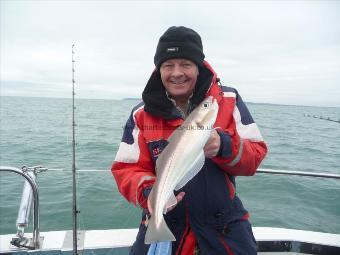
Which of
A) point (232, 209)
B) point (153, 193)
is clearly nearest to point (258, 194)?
point (232, 209)

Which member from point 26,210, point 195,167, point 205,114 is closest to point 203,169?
point 195,167

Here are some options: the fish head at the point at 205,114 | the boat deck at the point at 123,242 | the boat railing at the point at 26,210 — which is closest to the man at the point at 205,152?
the fish head at the point at 205,114

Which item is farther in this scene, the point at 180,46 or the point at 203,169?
the point at 180,46

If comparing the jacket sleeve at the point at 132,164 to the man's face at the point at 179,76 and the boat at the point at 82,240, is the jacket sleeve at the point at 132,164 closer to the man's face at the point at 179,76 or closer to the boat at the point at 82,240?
the man's face at the point at 179,76

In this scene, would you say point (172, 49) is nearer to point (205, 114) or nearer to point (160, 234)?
point (205, 114)

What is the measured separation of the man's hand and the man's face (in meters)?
0.70

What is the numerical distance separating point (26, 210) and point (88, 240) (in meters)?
0.79

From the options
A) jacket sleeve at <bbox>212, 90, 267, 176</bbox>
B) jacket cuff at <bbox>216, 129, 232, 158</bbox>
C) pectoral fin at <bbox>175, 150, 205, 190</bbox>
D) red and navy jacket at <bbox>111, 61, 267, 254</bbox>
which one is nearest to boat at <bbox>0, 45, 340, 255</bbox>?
red and navy jacket at <bbox>111, 61, 267, 254</bbox>

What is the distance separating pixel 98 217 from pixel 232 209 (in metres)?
5.89

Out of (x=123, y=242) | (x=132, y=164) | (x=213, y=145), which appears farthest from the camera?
(x=123, y=242)

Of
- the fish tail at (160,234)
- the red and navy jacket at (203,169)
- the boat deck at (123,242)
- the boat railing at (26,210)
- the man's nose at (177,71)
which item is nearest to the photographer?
the fish tail at (160,234)

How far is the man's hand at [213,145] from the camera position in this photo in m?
2.35

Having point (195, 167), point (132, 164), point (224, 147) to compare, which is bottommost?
point (132, 164)

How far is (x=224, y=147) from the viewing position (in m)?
2.42
